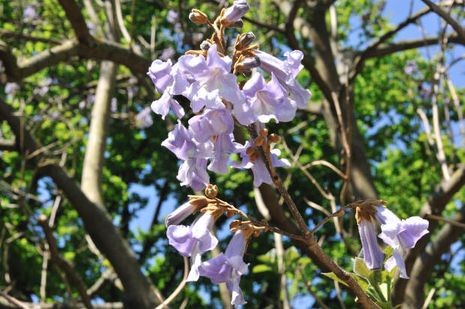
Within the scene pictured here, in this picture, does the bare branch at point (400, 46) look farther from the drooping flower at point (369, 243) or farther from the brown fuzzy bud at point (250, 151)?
the brown fuzzy bud at point (250, 151)

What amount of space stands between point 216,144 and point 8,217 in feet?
29.3

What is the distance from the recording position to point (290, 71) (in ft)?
4.38

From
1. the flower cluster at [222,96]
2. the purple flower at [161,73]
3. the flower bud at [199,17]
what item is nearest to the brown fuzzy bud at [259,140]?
the flower cluster at [222,96]

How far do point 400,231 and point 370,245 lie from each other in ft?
0.27

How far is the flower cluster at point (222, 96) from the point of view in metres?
1.19

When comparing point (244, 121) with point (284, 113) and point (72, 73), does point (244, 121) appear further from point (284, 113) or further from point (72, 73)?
point (72, 73)

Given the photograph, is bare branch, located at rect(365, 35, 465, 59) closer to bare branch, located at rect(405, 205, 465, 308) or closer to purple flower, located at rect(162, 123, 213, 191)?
bare branch, located at rect(405, 205, 465, 308)

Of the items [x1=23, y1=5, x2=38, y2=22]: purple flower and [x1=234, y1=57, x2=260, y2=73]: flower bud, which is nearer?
[x1=234, y1=57, x2=260, y2=73]: flower bud

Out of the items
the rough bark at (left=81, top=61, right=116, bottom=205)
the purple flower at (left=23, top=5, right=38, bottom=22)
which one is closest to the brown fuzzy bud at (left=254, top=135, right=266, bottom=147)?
the rough bark at (left=81, top=61, right=116, bottom=205)

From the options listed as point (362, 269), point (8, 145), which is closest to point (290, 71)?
point (362, 269)

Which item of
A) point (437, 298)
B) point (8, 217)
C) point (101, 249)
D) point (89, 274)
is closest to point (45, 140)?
point (8, 217)

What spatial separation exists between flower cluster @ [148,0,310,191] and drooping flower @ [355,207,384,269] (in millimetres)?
229

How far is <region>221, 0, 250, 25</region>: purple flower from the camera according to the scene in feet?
4.56

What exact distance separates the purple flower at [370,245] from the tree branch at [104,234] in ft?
9.53
